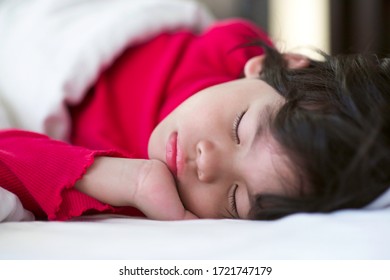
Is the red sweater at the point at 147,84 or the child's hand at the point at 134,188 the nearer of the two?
the child's hand at the point at 134,188

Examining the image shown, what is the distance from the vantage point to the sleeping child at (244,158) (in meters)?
0.60

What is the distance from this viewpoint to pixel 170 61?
1115 millimetres

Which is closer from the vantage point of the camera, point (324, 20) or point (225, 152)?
point (225, 152)

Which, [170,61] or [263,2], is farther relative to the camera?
[263,2]

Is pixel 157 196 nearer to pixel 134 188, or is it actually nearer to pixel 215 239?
pixel 134 188

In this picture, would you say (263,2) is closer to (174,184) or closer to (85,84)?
(85,84)

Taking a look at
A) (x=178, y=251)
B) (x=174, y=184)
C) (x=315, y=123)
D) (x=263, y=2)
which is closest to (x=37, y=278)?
(x=178, y=251)

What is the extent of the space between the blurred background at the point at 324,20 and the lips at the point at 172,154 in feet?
4.53

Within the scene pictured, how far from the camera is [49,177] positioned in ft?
2.23

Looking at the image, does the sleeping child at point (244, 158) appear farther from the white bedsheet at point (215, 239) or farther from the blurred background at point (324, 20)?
the blurred background at point (324, 20)

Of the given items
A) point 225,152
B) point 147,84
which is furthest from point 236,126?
point 147,84

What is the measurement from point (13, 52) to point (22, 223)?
60cm

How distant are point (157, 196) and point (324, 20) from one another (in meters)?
1.80

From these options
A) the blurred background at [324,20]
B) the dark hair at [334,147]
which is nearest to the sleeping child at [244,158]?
the dark hair at [334,147]
